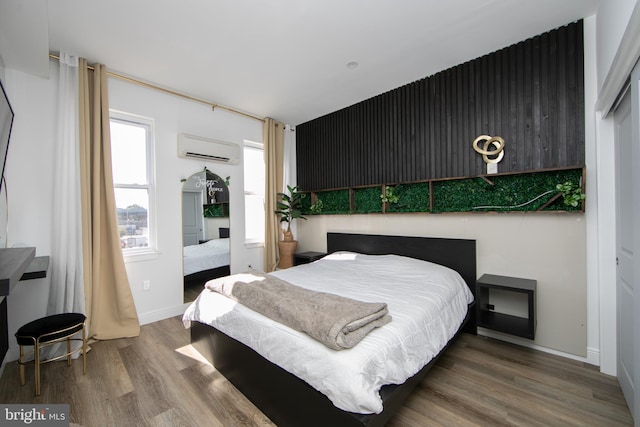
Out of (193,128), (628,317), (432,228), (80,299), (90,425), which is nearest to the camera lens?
(90,425)

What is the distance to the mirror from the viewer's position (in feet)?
11.5

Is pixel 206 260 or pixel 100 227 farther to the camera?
pixel 206 260

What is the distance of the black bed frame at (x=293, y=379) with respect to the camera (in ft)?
4.58

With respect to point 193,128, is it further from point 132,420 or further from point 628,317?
point 628,317

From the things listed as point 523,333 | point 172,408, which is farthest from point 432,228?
point 172,408

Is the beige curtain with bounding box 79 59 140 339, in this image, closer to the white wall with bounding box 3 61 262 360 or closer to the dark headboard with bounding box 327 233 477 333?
the white wall with bounding box 3 61 262 360

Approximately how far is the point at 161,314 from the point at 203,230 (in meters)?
1.11

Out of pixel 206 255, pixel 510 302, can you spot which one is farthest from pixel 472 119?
pixel 206 255

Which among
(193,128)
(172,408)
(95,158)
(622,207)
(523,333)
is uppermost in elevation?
(193,128)

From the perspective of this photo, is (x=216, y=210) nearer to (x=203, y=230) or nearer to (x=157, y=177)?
(x=203, y=230)

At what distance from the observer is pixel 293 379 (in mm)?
1527

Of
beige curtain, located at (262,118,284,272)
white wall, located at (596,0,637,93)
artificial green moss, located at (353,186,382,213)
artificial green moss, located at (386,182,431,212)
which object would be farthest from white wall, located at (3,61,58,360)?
white wall, located at (596,0,637,93)

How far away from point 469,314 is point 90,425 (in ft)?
9.90

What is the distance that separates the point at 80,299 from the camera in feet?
8.45
